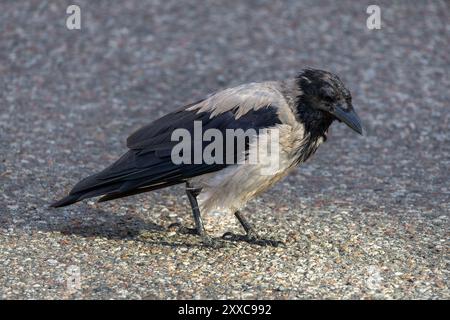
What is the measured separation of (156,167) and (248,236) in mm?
920

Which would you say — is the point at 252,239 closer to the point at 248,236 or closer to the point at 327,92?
the point at 248,236

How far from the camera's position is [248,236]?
20.6 feet

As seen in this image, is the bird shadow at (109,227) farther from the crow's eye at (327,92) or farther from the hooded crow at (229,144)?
the crow's eye at (327,92)

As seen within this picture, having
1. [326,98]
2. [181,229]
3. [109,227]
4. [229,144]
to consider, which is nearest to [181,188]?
[181,229]

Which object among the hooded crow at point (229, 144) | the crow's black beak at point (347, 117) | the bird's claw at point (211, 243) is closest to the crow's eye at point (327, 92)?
the hooded crow at point (229, 144)

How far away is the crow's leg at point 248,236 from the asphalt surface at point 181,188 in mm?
108

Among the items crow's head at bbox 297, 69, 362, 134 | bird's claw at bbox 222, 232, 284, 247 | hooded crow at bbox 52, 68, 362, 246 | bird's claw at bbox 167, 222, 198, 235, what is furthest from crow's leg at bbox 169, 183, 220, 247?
crow's head at bbox 297, 69, 362, 134

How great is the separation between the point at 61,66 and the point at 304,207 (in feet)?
15.6

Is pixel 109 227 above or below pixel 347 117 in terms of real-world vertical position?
below

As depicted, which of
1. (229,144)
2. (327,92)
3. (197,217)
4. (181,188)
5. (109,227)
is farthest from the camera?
(181,188)

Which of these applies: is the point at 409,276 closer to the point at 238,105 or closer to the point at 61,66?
the point at 238,105

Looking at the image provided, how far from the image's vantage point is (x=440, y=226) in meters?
6.50
